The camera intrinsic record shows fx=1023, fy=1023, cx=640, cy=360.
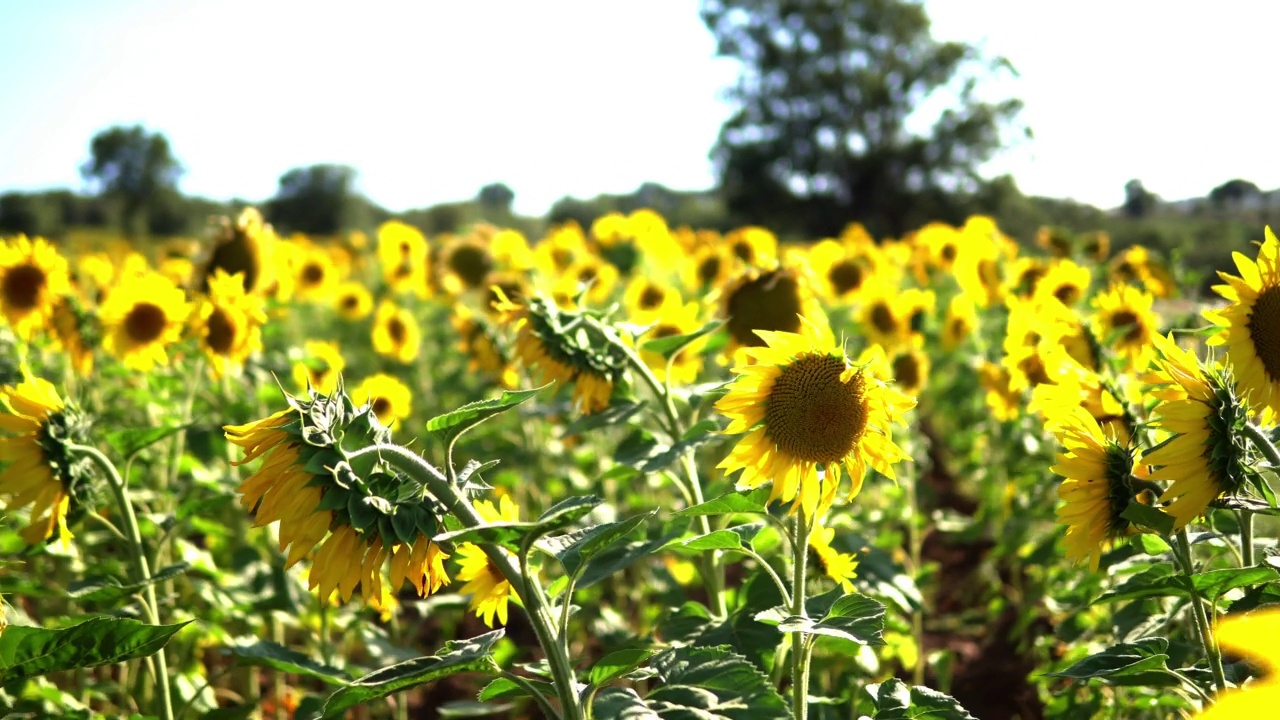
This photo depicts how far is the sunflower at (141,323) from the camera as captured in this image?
10.0 ft

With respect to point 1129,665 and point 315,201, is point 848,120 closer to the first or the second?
point 315,201

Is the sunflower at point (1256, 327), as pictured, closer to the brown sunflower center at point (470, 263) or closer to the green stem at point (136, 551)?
the green stem at point (136, 551)

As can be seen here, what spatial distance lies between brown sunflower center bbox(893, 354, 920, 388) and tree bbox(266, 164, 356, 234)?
24.1 meters

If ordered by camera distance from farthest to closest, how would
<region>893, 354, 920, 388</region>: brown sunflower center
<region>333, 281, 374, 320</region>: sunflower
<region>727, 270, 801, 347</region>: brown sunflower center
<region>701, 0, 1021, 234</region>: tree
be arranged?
<region>701, 0, 1021, 234</region>: tree, <region>333, 281, 374, 320</region>: sunflower, <region>893, 354, 920, 388</region>: brown sunflower center, <region>727, 270, 801, 347</region>: brown sunflower center

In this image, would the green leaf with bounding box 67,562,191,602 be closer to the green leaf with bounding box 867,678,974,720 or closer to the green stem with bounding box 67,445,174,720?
the green stem with bounding box 67,445,174,720

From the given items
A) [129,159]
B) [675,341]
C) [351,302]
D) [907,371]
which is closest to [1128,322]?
[907,371]

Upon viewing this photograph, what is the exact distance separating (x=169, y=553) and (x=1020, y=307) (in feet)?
8.78

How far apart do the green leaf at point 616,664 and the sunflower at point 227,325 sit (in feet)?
6.72

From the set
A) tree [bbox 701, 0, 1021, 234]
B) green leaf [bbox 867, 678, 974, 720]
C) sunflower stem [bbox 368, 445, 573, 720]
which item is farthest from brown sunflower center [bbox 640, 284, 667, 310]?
tree [bbox 701, 0, 1021, 234]

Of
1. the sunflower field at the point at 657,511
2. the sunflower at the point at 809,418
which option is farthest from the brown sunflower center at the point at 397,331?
the sunflower at the point at 809,418

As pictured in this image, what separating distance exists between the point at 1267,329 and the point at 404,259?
5683 millimetres

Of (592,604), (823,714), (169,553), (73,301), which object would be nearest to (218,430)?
(169,553)

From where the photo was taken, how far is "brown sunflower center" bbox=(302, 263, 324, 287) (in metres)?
6.21

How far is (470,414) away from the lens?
1.18 meters
